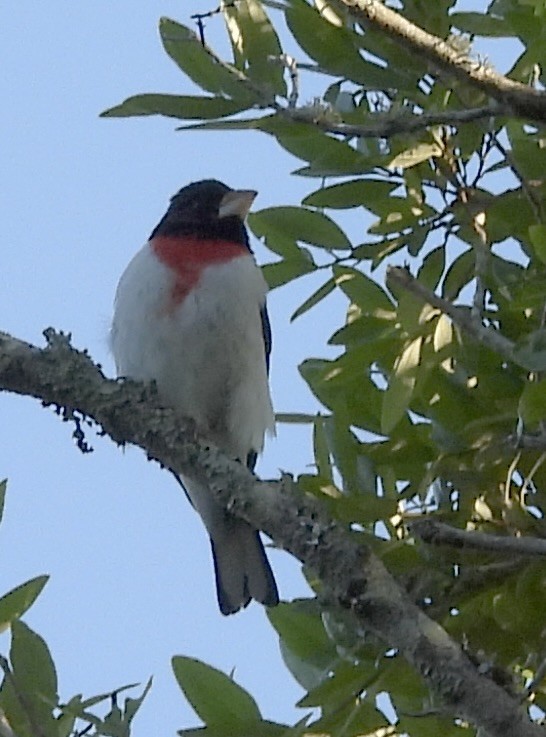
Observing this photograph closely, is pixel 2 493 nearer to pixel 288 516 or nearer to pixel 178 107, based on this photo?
pixel 288 516

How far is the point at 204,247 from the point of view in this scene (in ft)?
12.1

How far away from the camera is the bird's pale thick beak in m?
3.85

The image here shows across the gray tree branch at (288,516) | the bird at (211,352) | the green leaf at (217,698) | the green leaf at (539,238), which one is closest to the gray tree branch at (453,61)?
the green leaf at (539,238)

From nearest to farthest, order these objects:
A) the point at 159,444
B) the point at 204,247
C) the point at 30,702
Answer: the point at 30,702, the point at 159,444, the point at 204,247

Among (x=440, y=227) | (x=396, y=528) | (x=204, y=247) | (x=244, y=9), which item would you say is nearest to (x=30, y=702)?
(x=396, y=528)

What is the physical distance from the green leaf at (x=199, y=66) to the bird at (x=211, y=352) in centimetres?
110

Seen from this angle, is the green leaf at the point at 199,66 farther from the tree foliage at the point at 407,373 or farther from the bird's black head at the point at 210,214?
the bird's black head at the point at 210,214

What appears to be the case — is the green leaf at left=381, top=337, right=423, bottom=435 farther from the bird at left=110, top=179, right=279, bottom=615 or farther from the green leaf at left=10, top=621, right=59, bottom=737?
the bird at left=110, top=179, right=279, bottom=615

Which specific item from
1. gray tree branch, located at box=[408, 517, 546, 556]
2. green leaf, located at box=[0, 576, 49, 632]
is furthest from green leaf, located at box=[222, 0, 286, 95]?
green leaf, located at box=[0, 576, 49, 632]

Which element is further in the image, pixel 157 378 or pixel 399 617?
pixel 157 378

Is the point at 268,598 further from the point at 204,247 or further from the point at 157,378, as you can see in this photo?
the point at 204,247

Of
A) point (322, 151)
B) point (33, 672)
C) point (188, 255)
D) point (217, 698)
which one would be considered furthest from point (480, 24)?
point (188, 255)

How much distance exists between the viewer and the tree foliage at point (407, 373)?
213cm

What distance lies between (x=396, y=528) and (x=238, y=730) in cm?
43
